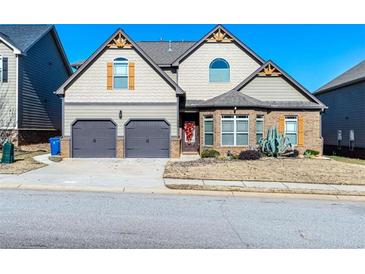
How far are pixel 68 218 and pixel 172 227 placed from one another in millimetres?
2274

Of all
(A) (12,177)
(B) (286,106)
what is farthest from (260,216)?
(B) (286,106)

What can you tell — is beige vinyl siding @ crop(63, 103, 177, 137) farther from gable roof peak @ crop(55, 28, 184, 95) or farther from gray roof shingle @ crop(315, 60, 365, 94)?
gray roof shingle @ crop(315, 60, 365, 94)

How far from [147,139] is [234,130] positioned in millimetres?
5289

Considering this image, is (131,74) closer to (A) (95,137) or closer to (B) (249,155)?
(A) (95,137)

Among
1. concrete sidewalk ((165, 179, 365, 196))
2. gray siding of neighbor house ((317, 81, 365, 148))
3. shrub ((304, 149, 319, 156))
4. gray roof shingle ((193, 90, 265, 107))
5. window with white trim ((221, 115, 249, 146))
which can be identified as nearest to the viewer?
concrete sidewalk ((165, 179, 365, 196))

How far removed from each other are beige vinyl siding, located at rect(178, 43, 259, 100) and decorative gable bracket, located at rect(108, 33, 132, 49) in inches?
171

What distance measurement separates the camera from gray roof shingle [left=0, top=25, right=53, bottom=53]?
23.0 m

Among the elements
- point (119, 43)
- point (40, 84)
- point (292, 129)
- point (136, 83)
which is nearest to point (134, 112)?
point (136, 83)

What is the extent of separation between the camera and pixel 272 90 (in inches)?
845

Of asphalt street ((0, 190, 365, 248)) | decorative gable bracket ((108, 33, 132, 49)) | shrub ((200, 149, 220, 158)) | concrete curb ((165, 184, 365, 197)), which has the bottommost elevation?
asphalt street ((0, 190, 365, 248))

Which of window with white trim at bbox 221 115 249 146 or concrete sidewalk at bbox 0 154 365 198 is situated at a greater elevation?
window with white trim at bbox 221 115 249 146

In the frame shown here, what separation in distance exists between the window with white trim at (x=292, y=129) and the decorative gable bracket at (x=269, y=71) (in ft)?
9.64

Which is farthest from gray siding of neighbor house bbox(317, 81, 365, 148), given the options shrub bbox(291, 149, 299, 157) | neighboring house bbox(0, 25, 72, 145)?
neighboring house bbox(0, 25, 72, 145)

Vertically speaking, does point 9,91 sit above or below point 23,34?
below
